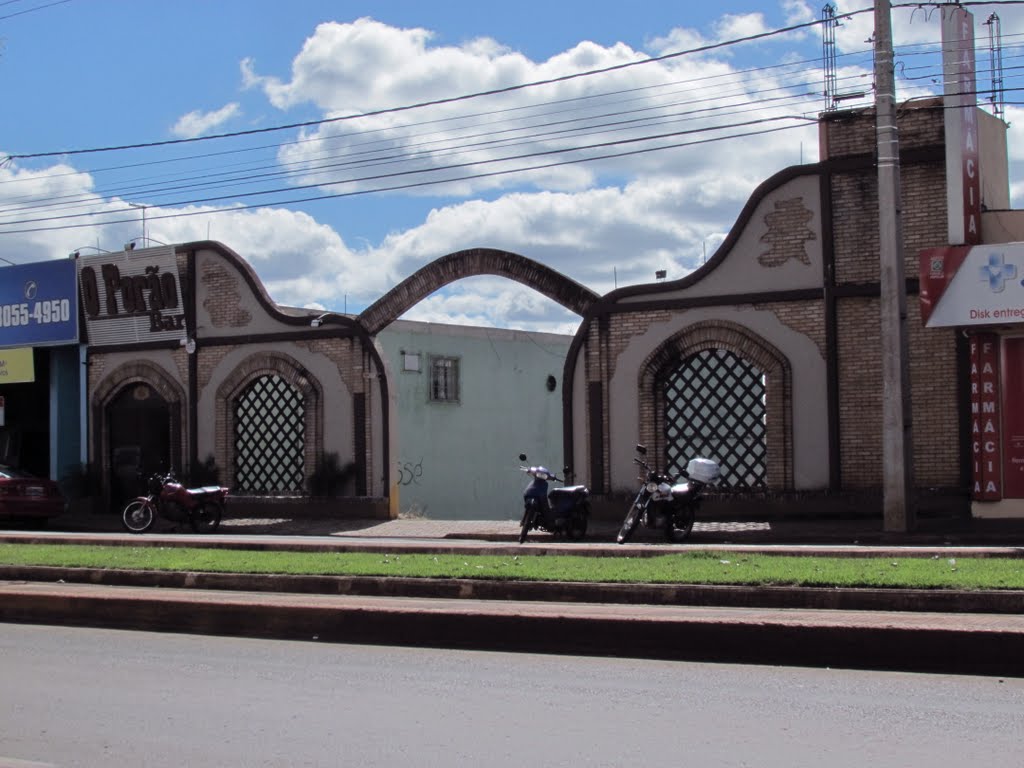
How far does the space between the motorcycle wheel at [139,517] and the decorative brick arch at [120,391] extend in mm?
3838

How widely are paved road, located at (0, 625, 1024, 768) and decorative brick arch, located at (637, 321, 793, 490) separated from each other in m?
12.1

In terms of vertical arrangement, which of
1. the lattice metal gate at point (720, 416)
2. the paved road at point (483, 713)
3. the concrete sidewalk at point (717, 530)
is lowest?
the concrete sidewalk at point (717, 530)

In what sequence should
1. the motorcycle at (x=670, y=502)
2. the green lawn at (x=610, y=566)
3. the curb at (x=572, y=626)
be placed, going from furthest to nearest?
1. the motorcycle at (x=670, y=502)
2. the green lawn at (x=610, y=566)
3. the curb at (x=572, y=626)

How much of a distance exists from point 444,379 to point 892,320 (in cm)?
1538

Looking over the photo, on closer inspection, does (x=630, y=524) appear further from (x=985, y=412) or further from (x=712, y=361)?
(x=985, y=412)

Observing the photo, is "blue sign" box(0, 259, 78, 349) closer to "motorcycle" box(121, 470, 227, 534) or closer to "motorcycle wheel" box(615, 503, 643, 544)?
"motorcycle" box(121, 470, 227, 534)

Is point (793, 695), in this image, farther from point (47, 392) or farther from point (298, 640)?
point (47, 392)

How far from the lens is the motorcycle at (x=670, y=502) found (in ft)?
61.5

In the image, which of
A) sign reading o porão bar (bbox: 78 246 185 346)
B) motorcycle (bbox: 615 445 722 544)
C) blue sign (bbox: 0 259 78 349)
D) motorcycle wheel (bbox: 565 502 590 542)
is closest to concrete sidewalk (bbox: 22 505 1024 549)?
motorcycle wheel (bbox: 565 502 590 542)

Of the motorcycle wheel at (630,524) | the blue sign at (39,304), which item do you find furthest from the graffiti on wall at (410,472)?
the motorcycle wheel at (630,524)

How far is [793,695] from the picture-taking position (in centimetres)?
772

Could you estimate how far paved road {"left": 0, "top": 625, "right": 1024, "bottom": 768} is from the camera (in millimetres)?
6480

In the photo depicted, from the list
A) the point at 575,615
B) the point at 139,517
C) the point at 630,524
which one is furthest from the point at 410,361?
the point at 575,615

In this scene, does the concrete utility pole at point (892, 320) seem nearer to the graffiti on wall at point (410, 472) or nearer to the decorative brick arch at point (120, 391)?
the graffiti on wall at point (410, 472)
